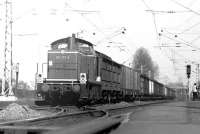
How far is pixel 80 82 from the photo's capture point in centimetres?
2439

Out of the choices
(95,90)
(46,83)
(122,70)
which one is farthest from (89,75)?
(122,70)

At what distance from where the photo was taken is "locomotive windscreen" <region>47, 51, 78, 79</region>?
25.4 meters

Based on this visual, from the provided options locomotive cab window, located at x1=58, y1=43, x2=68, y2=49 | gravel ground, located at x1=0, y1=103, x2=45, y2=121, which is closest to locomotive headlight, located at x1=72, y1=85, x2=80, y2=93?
locomotive cab window, located at x1=58, y1=43, x2=68, y2=49

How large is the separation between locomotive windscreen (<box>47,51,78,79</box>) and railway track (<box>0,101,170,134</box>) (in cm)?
950

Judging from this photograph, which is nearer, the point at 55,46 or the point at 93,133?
the point at 93,133

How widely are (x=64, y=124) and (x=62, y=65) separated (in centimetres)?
1443

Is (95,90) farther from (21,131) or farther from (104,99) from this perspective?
(21,131)

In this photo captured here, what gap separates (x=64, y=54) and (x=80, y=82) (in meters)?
2.50

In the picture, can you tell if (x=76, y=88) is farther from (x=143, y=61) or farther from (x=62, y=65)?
(x=143, y=61)

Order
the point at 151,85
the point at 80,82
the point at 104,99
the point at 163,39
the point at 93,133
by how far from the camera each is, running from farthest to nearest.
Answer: the point at 151,85, the point at 163,39, the point at 104,99, the point at 80,82, the point at 93,133

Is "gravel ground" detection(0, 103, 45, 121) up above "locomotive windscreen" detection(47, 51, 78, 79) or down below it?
below

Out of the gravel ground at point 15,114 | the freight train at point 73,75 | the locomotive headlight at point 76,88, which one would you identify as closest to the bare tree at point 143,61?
the freight train at point 73,75

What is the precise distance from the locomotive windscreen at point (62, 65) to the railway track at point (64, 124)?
31.2 feet

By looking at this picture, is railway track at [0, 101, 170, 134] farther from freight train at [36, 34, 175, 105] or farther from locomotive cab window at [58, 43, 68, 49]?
locomotive cab window at [58, 43, 68, 49]
